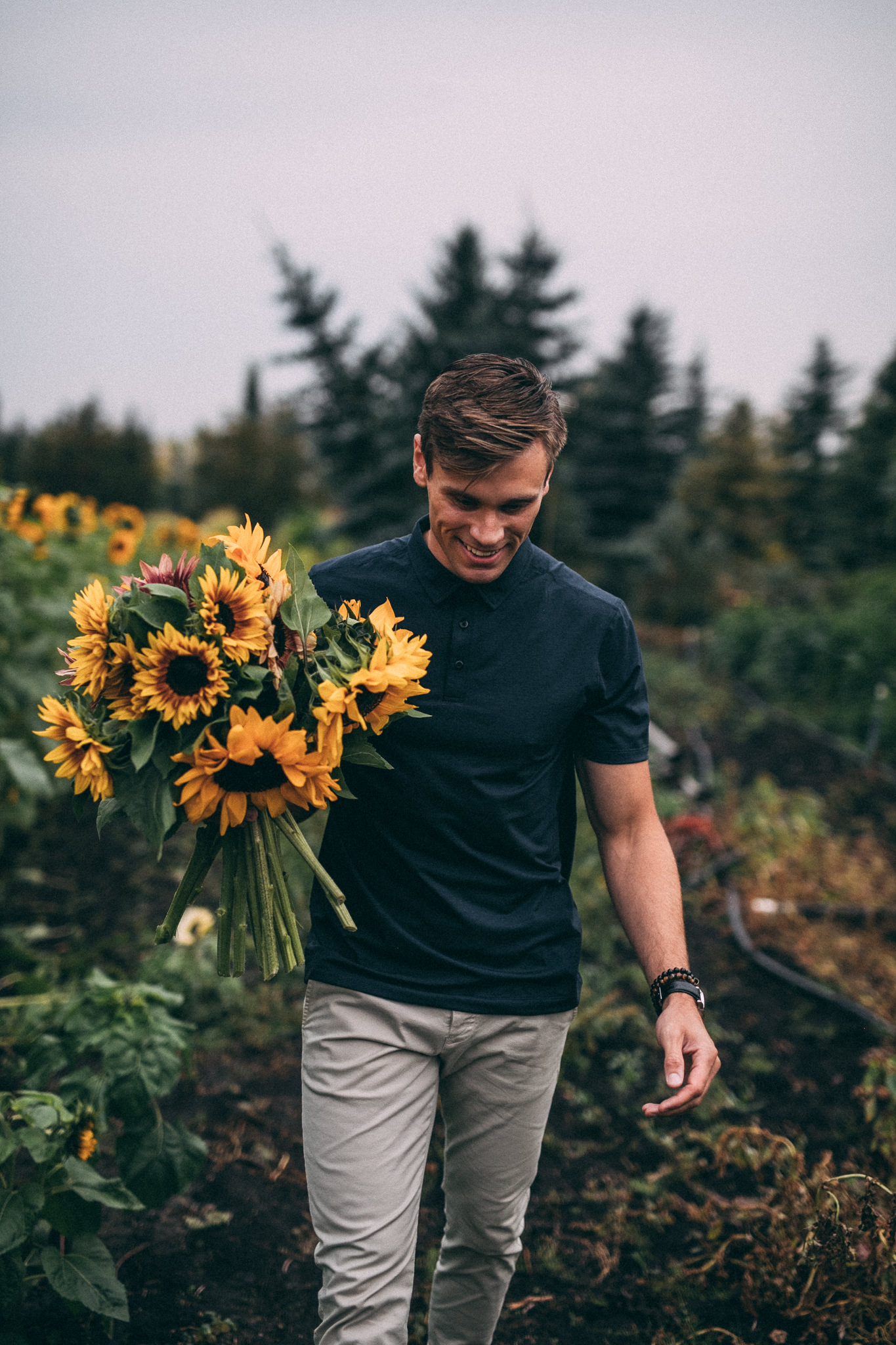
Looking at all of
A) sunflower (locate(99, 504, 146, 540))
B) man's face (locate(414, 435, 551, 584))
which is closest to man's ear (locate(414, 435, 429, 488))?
man's face (locate(414, 435, 551, 584))

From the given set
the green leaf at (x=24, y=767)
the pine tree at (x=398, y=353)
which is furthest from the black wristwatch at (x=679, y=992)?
the pine tree at (x=398, y=353)

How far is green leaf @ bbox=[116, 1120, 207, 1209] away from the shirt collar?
1473mm

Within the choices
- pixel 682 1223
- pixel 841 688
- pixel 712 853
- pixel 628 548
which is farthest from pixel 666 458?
pixel 682 1223

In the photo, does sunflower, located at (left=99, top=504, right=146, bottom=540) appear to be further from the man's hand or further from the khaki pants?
the man's hand

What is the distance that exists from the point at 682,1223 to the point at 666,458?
98.8 ft

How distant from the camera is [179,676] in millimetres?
1542

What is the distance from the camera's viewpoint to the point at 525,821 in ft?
6.37

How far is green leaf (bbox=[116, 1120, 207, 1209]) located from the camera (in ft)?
7.42

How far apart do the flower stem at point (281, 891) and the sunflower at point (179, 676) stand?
286 millimetres

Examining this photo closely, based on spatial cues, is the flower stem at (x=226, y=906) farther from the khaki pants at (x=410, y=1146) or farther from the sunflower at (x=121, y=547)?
the sunflower at (x=121, y=547)

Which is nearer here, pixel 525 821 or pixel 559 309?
pixel 525 821

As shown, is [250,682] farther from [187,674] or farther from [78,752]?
[78,752]

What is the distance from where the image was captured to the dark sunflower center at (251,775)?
1.59 meters

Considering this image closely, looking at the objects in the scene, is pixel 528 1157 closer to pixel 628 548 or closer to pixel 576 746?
pixel 576 746
